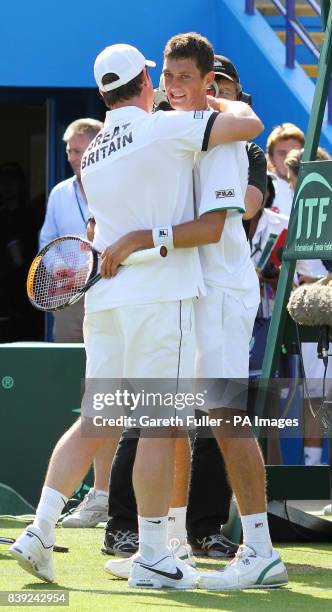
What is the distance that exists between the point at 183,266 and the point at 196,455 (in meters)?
1.52

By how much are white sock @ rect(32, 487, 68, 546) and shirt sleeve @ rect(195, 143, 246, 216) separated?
1189 millimetres

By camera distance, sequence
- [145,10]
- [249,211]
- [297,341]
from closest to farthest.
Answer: [249,211] < [297,341] < [145,10]

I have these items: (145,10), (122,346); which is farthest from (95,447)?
(145,10)

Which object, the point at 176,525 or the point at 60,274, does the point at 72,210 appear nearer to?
the point at 60,274

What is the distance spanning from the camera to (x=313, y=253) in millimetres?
6477

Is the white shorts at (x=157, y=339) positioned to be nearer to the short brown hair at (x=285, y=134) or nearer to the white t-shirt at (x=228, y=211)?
the white t-shirt at (x=228, y=211)

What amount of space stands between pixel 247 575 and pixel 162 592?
35cm

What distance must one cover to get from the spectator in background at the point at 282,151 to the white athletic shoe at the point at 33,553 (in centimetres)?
448

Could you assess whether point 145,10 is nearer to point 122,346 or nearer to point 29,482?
point 29,482

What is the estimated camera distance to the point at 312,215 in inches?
A: 257

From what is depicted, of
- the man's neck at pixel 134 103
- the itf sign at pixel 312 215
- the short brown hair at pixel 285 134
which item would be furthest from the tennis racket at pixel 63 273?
the short brown hair at pixel 285 134

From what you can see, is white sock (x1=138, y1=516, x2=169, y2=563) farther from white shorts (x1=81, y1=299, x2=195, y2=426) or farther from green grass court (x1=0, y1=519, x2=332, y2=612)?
white shorts (x1=81, y1=299, x2=195, y2=426)

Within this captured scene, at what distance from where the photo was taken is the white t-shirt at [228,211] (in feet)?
17.6

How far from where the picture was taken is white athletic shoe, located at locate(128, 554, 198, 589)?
5.28 metres
